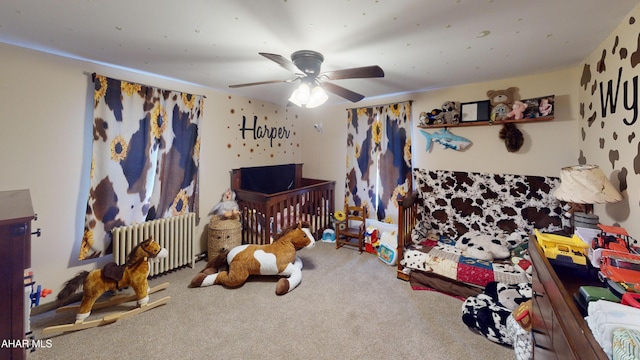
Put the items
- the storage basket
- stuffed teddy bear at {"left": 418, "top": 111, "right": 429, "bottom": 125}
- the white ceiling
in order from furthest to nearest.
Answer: stuffed teddy bear at {"left": 418, "top": 111, "right": 429, "bottom": 125} < the storage basket < the white ceiling

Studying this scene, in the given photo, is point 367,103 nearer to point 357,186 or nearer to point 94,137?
point 357,186

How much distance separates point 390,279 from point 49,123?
Result: 3.48m

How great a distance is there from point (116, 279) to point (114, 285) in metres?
0.06

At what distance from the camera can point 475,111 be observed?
2930mm

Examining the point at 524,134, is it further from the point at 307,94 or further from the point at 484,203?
the point at 307,94

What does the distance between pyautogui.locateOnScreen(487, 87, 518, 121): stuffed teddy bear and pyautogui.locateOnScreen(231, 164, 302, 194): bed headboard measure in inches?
114

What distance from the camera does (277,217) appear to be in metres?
3.35

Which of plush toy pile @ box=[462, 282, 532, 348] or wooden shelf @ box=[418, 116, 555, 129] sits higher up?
wooden shelf @ box=[418, 116, 555, 129]

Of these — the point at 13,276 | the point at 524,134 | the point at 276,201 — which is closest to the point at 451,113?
the point at 524,134

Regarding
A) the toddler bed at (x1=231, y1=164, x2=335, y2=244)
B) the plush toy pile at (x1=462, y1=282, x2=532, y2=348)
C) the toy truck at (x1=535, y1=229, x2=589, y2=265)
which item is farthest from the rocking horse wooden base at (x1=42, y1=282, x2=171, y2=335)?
the toy truck at (x1=535, y1=229, x2=589, y2=265)

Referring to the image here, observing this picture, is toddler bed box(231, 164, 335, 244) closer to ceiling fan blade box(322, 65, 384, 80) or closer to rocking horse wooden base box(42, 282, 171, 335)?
rocking horse wooden base box(42, 282, 171, 335)

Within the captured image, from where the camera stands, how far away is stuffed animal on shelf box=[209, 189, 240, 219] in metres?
3.28

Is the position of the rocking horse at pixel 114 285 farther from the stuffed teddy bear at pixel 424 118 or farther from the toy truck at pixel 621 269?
the stuffed teddy bear at pixel 424 118

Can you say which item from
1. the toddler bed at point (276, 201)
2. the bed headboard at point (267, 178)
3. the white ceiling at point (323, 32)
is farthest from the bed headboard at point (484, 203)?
the bed headboard at point (267, 178)
